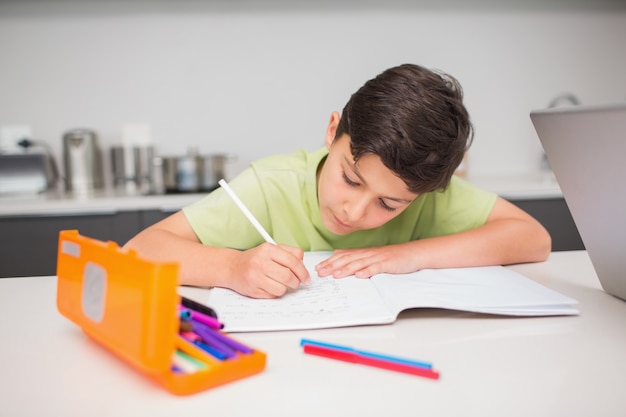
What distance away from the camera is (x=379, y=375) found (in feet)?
1.88

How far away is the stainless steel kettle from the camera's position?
7.15ft

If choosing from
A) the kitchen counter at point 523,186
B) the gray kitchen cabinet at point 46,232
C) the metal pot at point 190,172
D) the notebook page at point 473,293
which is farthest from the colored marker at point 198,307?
the kitchen counter at point 523,186

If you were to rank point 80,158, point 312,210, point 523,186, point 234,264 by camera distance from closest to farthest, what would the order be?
1. point 234,264
2. point 312,210
3. point 523,186
4. point 80,158

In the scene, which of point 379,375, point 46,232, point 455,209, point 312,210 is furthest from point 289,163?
point 46,232

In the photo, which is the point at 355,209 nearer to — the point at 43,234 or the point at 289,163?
the point at 289,163

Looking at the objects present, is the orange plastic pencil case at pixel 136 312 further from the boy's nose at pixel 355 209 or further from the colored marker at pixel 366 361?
the boy's nose at pixel 355 209

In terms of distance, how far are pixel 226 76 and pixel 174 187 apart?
1.92ft

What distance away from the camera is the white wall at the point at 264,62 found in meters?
2.32

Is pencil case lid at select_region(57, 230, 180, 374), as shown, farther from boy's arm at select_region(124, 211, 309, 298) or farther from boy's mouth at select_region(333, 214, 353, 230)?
boy's mouth at select_region(333, 214, 353, 230)

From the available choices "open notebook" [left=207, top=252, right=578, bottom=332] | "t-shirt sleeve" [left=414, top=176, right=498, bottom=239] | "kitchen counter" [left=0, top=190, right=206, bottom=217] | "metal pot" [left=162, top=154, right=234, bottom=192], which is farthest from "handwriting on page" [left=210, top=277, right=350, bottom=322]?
"metal pot" [left=162, top=154, right=234, bottom=192]

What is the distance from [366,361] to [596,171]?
36cm

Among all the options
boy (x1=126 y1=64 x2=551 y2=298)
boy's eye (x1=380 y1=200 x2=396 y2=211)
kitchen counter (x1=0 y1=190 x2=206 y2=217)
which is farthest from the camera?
kitchen counter (x1=0 y1=190 x2=206 y2=217)

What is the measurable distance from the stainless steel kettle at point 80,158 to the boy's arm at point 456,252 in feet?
4.95

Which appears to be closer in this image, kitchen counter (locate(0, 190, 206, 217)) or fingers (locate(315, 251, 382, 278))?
fingers (locate(315, 251, 382, 278))
